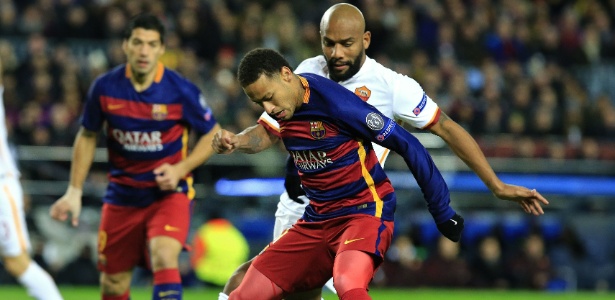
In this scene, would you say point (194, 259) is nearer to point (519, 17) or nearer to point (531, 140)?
point (531, 140)

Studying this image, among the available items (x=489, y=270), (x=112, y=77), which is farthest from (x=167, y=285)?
(x=489, y=270)

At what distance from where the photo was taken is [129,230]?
7.75 m

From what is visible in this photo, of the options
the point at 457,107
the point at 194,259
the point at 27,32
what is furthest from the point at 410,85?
the point at 27,32

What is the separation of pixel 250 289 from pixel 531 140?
1098 centimetres

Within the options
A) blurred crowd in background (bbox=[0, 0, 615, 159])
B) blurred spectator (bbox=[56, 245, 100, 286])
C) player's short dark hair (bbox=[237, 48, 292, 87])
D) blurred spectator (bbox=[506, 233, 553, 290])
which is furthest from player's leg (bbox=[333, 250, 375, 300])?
blurred spectator (bbox=[506, 233, 553, 290])

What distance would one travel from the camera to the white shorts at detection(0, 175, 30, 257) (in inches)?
286

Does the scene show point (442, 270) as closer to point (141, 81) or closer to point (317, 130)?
point (141, 81)

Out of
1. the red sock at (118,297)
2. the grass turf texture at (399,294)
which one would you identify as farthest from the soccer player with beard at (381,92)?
the grass turf texture at (399,294)

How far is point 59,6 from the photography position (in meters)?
16.9

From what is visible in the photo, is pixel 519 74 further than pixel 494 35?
No

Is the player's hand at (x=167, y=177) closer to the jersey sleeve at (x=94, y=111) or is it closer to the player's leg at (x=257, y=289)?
the jersey sleeve at (x=94, y=111)

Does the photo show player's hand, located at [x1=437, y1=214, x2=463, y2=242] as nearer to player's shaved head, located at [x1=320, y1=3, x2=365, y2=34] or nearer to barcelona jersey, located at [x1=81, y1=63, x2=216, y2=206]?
player's shaved head, located at [x1=320, y1=3, x2=365, y2=34]

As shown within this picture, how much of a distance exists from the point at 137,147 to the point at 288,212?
4.99 ft

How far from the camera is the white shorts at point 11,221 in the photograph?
7.27 meters
